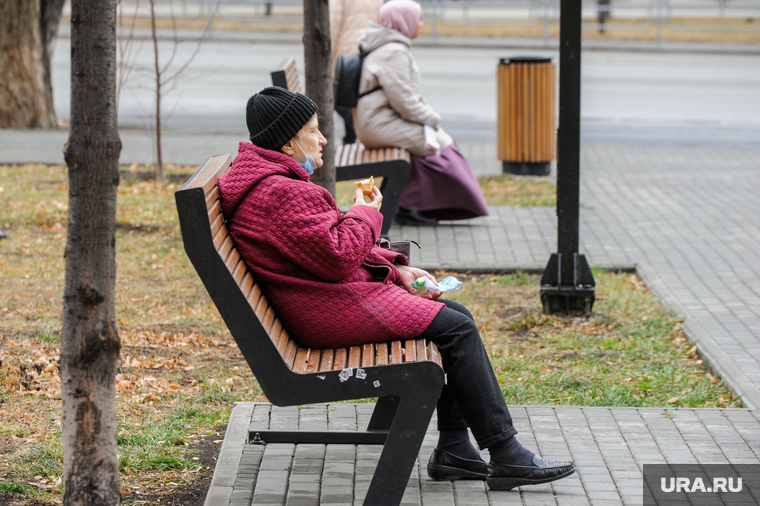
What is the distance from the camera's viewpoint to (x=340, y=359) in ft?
10.4

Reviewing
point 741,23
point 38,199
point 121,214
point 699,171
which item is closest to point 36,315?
point 121,214

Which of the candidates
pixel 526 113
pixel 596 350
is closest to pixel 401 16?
pixel 526 113

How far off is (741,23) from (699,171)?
65.3 feet

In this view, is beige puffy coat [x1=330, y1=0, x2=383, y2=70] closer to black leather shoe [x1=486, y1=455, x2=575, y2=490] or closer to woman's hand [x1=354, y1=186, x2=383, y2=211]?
woman's hand [x1=354, y1=186, x2=383, y2=211]

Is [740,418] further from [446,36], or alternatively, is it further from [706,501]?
[446,36]

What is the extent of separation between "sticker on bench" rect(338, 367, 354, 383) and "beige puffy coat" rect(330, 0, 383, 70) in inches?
259

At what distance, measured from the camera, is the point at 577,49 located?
5434 mm

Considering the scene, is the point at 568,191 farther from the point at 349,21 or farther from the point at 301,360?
the point at 349,21

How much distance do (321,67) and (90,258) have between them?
3030 millimetres

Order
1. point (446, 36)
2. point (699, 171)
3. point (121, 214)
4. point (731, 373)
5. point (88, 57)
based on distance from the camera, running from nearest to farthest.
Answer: point (88, 57) < point (731, 373) < point (121, 214) < point (699, 171) < point (446, 36)

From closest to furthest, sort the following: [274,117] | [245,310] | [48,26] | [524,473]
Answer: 1. [245,310]
2. [274,117]
3. [524,473]
4. [48,26]

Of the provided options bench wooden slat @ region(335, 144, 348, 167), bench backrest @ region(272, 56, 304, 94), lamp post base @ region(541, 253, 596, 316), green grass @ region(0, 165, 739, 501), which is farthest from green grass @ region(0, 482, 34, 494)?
bench wooden slat @ region(335, 144, 348, 167)

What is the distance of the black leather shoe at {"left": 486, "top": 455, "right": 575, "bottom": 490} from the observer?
11.0 ft

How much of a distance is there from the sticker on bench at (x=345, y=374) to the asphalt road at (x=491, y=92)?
7244 mm
